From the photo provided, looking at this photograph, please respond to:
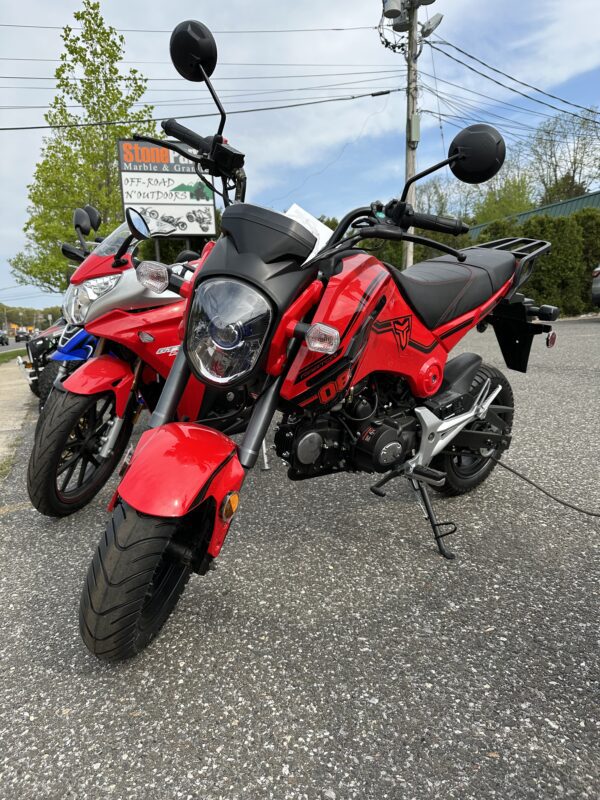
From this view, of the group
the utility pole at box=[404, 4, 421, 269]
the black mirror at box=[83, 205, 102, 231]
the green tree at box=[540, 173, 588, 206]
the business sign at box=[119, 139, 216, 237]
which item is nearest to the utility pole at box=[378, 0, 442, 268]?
the utility pole at box=[404, 4, 421, 269]

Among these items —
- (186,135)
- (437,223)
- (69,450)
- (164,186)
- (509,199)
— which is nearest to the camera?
(437,223)

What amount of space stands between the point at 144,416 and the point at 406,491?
2.92 meters

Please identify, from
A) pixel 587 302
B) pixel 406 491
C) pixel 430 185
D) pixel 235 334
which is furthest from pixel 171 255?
pixel 430 185

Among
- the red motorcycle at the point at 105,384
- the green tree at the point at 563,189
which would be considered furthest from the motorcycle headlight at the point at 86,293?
the green tree at the point at 563,189

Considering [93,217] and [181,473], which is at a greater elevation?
[93,217]

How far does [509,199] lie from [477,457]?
35505 millimetres

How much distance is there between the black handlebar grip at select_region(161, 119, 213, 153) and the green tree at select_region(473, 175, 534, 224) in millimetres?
35271

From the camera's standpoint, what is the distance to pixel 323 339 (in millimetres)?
1585

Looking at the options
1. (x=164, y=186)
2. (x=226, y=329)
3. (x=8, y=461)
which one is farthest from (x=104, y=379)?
(x=164, y=186)

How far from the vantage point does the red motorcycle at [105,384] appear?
8.38 ft

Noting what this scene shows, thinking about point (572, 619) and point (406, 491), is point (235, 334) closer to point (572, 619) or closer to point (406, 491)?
point (572, 619)

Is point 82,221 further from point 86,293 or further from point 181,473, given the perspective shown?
point 181,473

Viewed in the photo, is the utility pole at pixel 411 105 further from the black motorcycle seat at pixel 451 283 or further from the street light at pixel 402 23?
the black motorcycle seat at pixel 451 283

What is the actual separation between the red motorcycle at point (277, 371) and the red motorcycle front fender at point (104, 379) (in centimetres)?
93
